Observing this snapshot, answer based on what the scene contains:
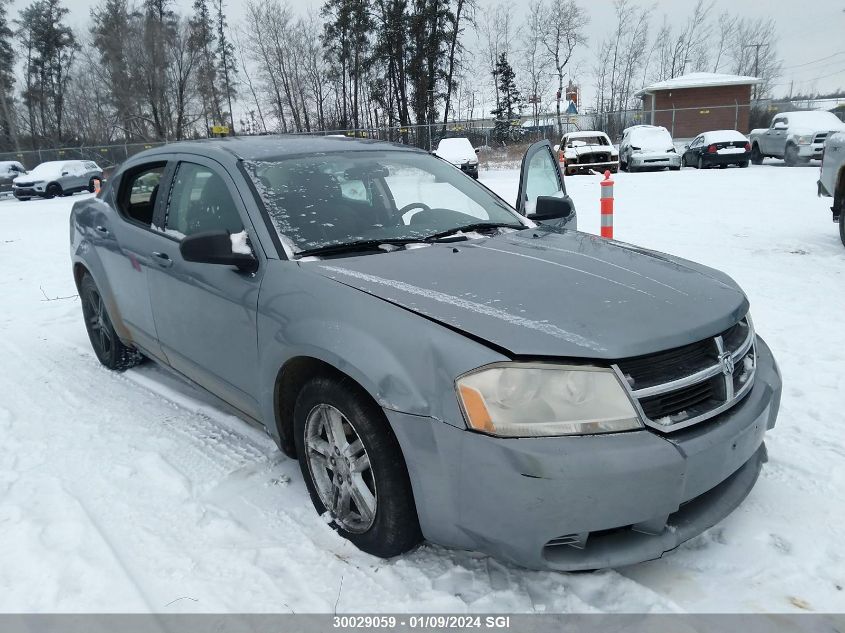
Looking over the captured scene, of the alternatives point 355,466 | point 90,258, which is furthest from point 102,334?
point 355,466

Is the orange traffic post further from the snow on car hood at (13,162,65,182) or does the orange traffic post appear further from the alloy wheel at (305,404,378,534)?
the snow on car hood at (13,162,65,182)

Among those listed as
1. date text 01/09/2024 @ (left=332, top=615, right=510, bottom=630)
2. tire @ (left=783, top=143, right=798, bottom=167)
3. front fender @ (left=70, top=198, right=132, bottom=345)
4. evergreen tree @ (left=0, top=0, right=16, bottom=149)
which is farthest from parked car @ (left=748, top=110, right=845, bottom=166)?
evergreen tree @ (left=0, top=0, right=16, bottom=149)

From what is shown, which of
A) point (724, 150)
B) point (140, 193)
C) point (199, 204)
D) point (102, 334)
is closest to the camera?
point (199, 204)

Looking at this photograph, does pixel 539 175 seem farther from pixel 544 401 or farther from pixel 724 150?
pixel 724 150

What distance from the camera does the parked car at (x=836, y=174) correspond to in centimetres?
754

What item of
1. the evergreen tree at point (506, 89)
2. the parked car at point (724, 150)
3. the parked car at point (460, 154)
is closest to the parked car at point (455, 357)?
the parked car at point (460, 154)

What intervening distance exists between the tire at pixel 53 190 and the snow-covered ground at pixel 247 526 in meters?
24.0

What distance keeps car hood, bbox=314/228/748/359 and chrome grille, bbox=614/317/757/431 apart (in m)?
0.05

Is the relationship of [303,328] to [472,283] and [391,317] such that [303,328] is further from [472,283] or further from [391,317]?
[472,283]

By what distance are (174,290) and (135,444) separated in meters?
0.91

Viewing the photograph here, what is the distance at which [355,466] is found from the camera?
2.44 m

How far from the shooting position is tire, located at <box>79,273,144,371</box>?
4.64 metres

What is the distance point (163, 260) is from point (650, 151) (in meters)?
21.1

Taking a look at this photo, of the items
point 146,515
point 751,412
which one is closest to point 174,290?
point 146,515
